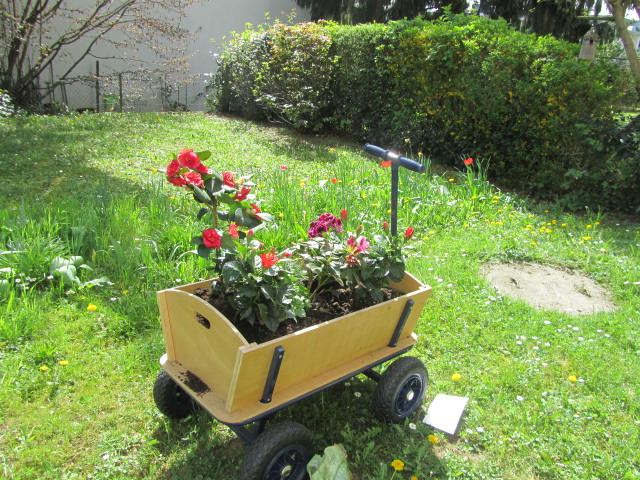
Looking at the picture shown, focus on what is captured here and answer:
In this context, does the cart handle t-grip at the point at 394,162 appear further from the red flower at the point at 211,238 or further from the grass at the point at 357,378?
the grass at the point at 357,378

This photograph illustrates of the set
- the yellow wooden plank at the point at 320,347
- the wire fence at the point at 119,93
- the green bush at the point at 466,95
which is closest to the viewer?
the yellow wooden plank at the point at 320,347

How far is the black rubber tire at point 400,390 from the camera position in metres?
2.15

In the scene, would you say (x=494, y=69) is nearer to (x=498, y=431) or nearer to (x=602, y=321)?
(x=602, y=321)

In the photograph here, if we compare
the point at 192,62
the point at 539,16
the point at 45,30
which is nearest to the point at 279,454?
the point at 45,30

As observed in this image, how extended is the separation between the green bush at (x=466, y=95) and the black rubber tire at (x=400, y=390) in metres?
4.05

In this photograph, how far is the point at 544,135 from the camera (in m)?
5.74

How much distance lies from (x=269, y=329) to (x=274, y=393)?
24 cm

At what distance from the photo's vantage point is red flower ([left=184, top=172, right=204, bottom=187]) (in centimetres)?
184

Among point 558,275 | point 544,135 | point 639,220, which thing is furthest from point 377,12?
point 558,275

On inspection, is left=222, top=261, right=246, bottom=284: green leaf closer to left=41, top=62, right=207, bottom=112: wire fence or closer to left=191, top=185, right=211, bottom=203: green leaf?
left=191, top=185, right=211, bottom=203: green leaf

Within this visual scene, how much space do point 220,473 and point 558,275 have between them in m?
3.03

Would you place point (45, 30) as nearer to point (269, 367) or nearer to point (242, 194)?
point (242, 194)

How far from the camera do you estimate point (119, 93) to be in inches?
423

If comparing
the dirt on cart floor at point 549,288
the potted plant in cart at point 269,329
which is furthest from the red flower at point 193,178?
the dirt on cart floor at point 549,288
